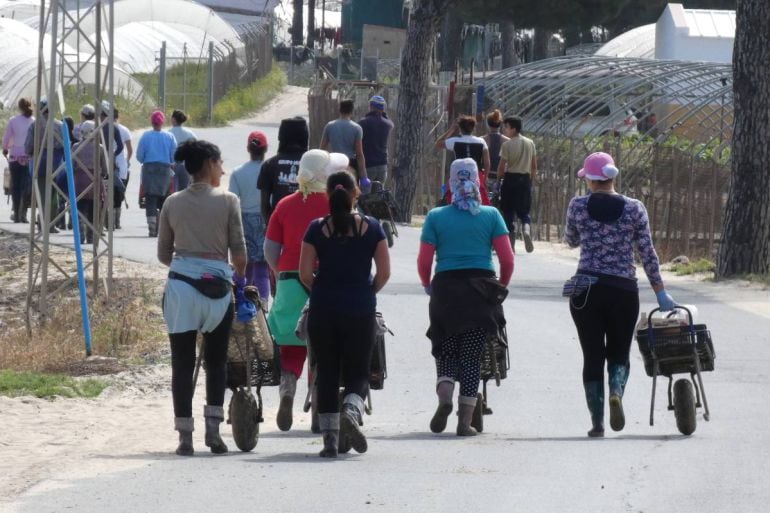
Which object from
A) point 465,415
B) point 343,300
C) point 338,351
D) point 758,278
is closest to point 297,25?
point 758,278

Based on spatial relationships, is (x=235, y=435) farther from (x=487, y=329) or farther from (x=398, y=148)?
(x=398, y=148)

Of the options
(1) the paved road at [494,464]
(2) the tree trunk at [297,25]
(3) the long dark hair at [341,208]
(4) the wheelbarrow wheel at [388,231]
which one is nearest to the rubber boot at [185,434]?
(1) the paved road at [494,464]

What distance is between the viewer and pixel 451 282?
997 centimetres

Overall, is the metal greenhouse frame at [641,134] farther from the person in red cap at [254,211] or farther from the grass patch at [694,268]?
the person in red cap at [254,211]

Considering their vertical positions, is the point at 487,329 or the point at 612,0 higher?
the point at 612,0

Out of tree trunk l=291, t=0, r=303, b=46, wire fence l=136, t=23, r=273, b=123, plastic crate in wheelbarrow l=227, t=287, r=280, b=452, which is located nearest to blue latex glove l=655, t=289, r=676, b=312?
plastic crate in wheelbarrow l=227, t=287, r=280, b=452

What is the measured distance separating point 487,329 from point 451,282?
1.20ft

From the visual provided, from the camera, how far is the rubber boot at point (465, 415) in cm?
1008

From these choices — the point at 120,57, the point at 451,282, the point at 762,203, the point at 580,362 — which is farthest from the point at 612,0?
the point at 451,282

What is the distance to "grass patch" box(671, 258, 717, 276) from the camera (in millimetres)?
22156

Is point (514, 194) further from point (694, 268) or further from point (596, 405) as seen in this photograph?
point (596, 405)

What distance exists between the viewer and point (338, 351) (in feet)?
30.1

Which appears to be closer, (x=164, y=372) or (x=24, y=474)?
(x=24, y=474)

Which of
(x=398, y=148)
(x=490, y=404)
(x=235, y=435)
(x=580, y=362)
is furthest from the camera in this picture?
(x=398, y=148)
